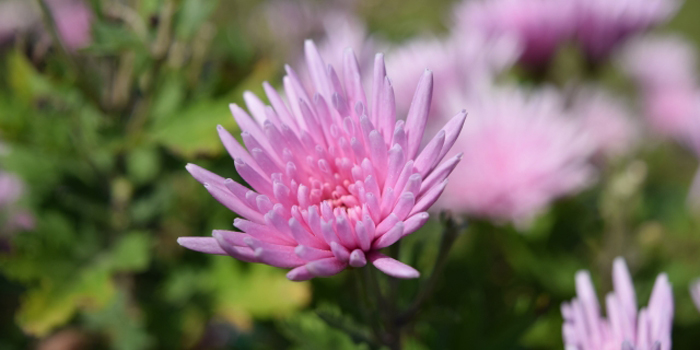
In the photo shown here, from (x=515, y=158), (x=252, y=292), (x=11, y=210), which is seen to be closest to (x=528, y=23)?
(x=515, y=158)

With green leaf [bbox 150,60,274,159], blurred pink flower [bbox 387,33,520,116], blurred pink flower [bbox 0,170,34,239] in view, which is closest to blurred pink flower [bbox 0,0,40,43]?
blurred pink flower [bbox 0,170,34,239]

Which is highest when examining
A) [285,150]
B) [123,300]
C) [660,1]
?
[660,1]

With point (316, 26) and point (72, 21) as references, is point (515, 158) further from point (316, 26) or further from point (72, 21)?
point (72, 21)

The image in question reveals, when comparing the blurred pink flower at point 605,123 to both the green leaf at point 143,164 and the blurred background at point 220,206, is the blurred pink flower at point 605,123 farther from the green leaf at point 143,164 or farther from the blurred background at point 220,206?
the green leaf at point 143,164

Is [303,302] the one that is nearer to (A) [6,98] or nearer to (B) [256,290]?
(B) [256,290]

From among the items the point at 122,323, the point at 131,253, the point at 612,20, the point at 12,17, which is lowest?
the point at 122,323

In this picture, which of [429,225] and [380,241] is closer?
[380,241]

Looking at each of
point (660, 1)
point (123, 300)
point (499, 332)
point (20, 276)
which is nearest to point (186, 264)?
point (123, 300)
